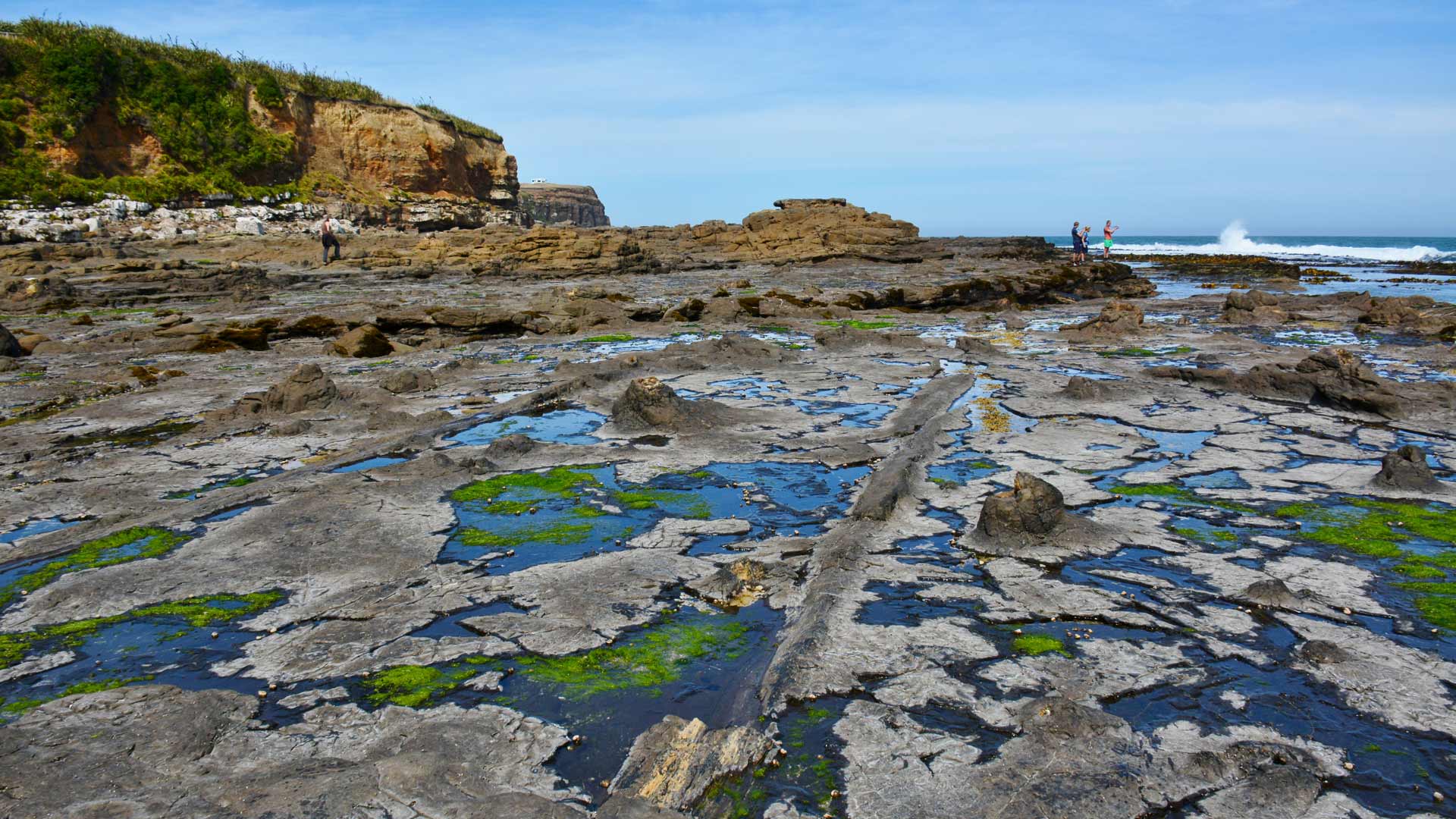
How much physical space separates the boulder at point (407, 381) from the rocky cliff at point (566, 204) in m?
74.6

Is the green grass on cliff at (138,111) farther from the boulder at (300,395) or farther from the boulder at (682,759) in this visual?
the boulder at (682,759)

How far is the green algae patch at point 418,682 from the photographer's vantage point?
321 cm

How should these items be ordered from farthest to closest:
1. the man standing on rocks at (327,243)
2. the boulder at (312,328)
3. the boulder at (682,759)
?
the man standing on rocks at (327,243), the boulder at (312,328), the boulder at (682,759)

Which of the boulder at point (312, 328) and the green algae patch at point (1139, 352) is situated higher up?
the boulder at point (312, 328)

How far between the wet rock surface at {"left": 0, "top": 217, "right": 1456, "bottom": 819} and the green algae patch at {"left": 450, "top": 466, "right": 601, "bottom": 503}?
34 mm

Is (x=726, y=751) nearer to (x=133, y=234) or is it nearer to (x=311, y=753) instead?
(x=311, y=753)

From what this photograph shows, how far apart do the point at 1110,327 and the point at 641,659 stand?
40.3 ft

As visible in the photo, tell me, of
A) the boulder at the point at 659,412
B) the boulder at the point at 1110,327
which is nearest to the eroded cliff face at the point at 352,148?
the boulder at the point at 1110,327

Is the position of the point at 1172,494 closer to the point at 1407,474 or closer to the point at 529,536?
the point at 1407,474

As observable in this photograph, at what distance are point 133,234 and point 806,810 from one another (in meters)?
32.5

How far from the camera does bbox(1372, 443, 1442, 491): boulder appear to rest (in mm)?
5484

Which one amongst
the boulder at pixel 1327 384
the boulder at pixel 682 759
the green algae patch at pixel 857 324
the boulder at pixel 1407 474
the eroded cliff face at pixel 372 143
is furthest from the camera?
the eroded cliff face at pixel 372 143

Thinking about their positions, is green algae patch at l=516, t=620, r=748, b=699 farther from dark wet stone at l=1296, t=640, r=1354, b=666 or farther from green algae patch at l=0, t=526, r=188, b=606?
green algae patch at l=0, t=526, r=188, b=606

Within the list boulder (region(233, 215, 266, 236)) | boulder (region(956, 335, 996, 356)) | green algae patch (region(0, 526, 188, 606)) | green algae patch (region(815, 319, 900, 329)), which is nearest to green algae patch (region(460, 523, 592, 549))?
green algae patch (region(0, 526, 188, 606))
